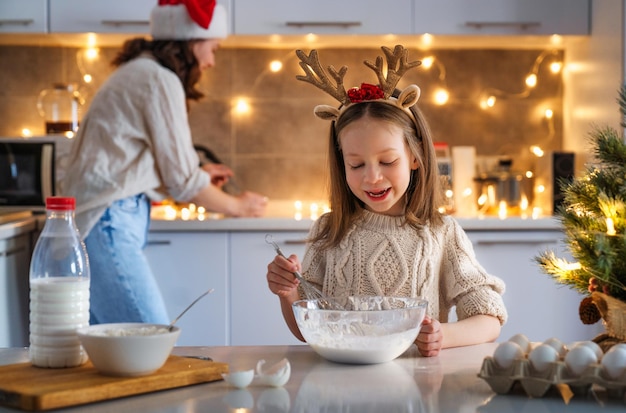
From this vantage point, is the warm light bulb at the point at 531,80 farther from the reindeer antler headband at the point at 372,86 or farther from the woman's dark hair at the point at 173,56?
the reindeer antler headband at the point at 372,86

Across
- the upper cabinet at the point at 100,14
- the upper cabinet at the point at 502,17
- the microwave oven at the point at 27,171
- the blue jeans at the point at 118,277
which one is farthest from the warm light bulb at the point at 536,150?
the microwave oven at the point at 27,171

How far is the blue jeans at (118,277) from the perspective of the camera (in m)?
2.62

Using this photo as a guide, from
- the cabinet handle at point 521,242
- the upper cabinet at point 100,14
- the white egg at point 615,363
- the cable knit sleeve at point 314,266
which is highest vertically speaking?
the upper cabinet at point 100,14

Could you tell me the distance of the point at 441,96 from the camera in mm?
3664

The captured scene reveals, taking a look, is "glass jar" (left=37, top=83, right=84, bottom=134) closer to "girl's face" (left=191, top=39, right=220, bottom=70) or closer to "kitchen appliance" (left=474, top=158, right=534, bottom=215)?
"girl's face" (left=191, top=39, right=220, bottom=70)

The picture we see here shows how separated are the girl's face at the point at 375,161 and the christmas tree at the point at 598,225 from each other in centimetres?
34

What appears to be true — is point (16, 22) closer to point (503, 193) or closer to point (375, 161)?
point (503, 193)

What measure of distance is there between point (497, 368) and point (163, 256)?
2.12 metres

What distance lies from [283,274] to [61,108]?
7.47 feet

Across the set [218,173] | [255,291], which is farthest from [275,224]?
[218,173]

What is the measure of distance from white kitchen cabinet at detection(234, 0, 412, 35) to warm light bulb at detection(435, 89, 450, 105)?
44 cm

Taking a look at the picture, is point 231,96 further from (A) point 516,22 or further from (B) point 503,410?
(B) point 503,410

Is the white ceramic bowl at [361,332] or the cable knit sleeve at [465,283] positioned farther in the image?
the cable knit sleeve at [465,283]

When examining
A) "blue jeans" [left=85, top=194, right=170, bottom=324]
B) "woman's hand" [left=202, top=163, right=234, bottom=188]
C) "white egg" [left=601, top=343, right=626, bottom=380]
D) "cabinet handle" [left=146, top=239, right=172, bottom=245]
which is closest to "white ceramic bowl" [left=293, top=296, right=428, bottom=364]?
"white egg" [left=601, top=343, right=626, bottom=380]
